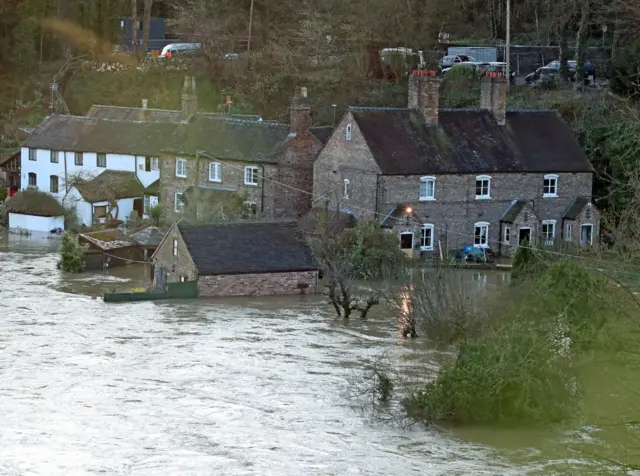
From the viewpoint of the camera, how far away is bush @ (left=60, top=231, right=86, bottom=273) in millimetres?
52969

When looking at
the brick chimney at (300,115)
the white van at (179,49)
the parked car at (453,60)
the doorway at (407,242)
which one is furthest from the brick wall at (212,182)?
the white van at (179,49)

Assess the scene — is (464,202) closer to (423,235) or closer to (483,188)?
(483,188)

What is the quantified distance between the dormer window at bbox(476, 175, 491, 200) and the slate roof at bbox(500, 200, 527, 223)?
39.5 inches

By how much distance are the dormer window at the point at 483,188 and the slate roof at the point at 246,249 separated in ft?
28.7

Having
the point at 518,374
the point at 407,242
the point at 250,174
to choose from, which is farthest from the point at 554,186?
the point at 518,374

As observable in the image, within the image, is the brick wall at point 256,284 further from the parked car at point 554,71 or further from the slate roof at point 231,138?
the parked car at point 554,71

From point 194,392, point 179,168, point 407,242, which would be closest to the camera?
point 194,392

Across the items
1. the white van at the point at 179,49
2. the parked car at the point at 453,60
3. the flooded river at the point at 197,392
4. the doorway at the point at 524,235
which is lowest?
the flooded river at the point at 197,392

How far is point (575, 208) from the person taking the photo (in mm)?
57125

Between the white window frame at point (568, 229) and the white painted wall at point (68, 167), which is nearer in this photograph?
the white window frame at point (568, 229)

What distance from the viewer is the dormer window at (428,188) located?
2178 inches

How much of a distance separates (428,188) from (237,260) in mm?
9893

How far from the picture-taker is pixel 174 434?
33094 millimetres

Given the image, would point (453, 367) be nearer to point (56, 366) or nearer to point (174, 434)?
point (174, 434)
